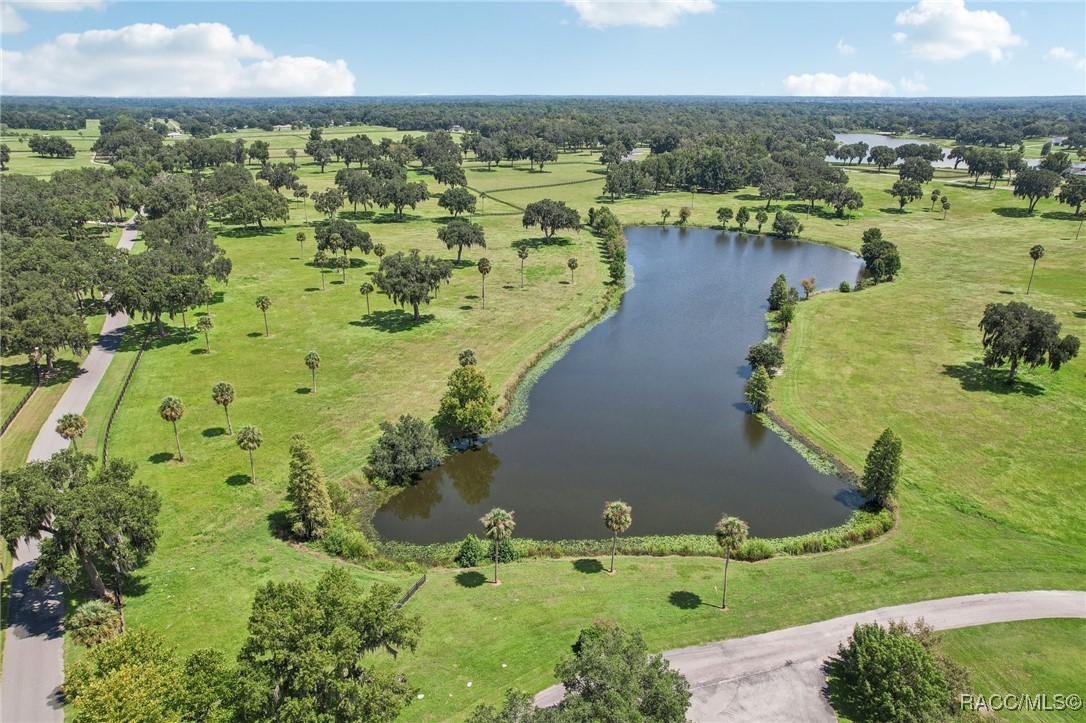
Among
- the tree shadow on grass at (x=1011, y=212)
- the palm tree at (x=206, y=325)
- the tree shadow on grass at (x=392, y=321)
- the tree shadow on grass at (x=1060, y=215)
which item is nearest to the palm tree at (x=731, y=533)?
the tree shadow on grass at (x=392, y=321)

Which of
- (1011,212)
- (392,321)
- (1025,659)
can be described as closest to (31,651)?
(1025,659)

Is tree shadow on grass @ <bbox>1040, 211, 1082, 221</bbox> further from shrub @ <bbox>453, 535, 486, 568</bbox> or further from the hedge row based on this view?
shrub @ <bbox>453, 535, 486, 568</bbox>

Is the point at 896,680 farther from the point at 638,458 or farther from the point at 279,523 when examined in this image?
the point at 279,523

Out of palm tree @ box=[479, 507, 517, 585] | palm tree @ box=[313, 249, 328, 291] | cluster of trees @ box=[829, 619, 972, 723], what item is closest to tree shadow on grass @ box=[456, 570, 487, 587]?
palm tree @ box=[479, 507, 517, 585]

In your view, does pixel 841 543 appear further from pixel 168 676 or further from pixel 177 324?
pixel 177 324

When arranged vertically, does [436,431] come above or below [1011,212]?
below
